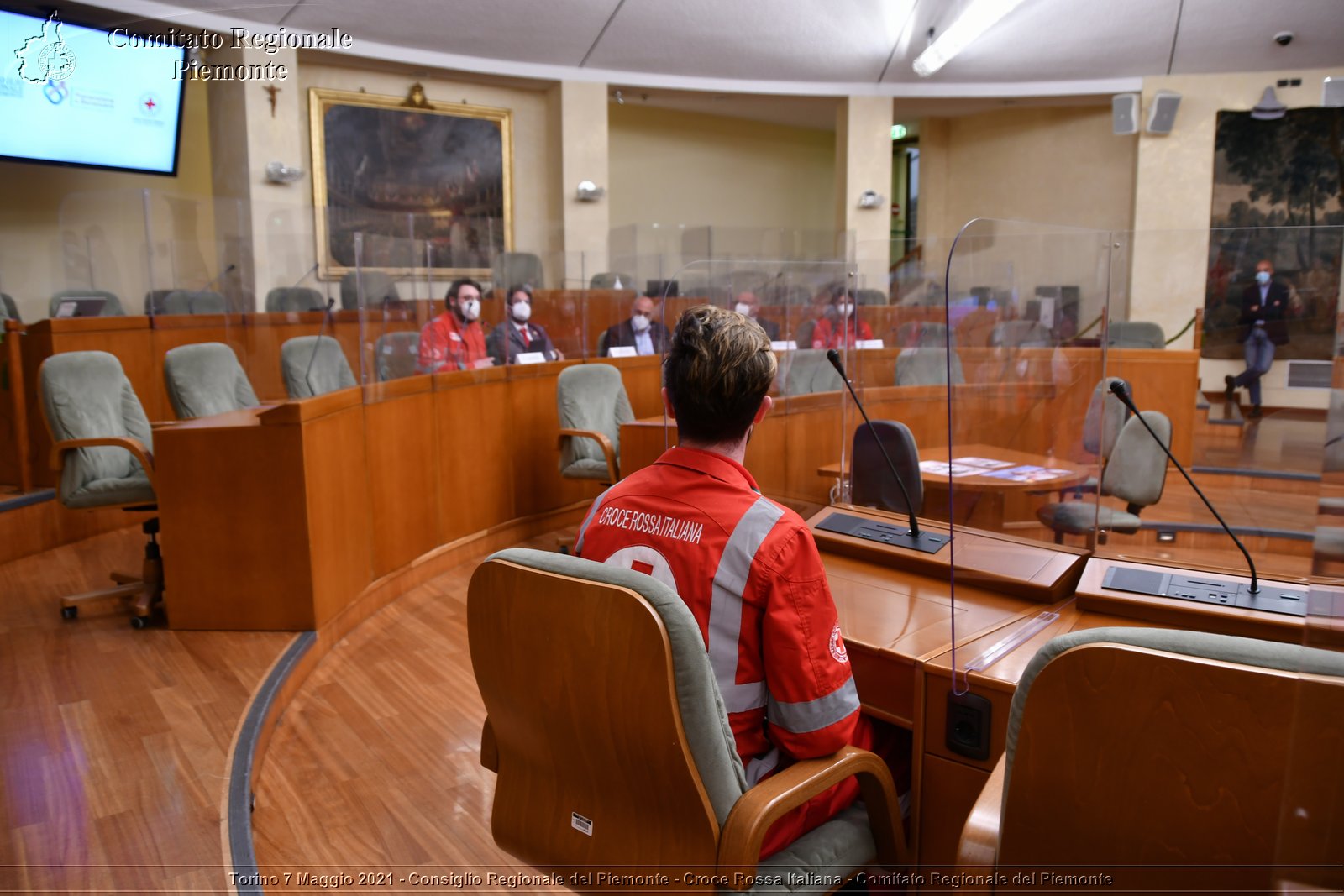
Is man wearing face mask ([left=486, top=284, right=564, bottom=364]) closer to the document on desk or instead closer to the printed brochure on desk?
the document on desk

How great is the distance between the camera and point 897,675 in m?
1.57

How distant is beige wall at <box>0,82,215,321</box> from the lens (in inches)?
247

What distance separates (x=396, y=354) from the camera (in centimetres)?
455

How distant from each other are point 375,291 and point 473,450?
103 centimetres

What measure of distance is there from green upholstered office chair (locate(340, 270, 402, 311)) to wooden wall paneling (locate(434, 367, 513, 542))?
62cm

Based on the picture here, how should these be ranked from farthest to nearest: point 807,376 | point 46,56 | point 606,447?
point 46,56 → point 606,447 → point 807,376

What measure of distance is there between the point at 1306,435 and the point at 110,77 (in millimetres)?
8000

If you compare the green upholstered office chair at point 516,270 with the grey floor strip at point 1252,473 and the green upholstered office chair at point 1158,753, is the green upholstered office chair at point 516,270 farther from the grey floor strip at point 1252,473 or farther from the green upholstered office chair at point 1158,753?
the green upholstered office chair at point 1158,753

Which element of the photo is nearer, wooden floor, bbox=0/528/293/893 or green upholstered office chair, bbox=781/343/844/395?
wooden floor, bbox=0/528/293/893

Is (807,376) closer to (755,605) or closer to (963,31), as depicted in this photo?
(755,605)

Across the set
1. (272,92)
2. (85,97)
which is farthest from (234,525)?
(272,92)

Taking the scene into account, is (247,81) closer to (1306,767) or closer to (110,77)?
(110,77)

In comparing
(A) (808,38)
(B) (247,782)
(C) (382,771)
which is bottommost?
(C) (382,771)

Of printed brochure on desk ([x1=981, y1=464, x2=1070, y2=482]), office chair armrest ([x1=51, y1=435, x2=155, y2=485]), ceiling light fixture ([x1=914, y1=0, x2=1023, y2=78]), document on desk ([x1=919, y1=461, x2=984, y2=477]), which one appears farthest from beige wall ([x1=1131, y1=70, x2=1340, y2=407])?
office chair armrest ([x1=51, y1=435, x2=155, y2=485])
